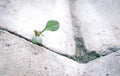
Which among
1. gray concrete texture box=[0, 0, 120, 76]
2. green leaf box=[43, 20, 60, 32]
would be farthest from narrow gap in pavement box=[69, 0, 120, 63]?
green leaf box=[43, 20, 60, 32]

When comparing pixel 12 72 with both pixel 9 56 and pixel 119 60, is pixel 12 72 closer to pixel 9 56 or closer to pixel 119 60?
pixel 9 56

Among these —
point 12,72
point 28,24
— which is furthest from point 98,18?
point 12,72

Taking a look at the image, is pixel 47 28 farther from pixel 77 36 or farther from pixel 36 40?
pixel 77 36

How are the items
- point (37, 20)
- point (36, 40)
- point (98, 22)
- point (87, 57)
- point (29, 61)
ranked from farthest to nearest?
point (98, 22) < point (37, 20) < point (87, 57) < point (36, 40) < point (29, 61)

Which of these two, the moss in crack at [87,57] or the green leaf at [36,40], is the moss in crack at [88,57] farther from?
the green leaf at [36,40]

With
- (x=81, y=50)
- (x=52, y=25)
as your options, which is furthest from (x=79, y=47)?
(x=52, y=25)

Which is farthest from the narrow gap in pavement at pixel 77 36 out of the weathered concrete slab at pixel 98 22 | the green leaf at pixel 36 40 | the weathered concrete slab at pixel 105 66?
the green leaf at pixel 36 40
